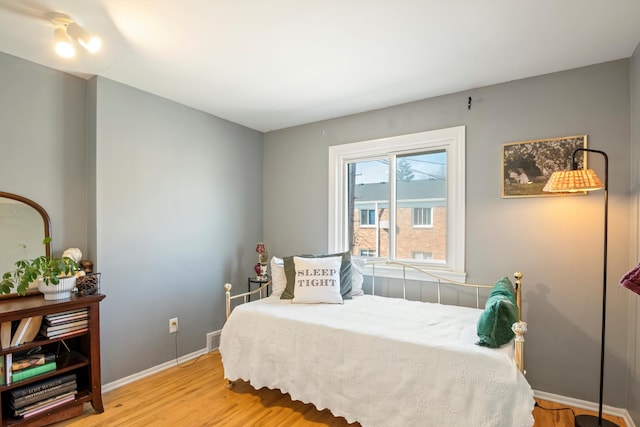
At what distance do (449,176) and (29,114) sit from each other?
318 cm

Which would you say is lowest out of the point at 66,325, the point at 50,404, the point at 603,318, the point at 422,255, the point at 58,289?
the point at 50,404

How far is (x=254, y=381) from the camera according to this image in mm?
2375

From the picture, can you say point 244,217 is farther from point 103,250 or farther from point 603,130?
point 603,130

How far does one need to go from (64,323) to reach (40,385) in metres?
0.37

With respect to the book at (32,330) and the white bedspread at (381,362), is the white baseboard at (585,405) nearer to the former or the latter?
the white bedspread at (381,362)

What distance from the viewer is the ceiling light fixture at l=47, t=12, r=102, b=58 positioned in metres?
1.79

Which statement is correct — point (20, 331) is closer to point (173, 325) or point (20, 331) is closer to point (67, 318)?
point (67, 318)

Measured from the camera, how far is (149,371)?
9.12 ft

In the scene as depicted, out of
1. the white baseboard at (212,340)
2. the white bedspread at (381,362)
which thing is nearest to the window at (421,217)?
the white bedspread at (381,362)

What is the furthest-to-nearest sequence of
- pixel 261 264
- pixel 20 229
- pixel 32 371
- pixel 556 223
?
1. pixel 261 264
2. pixel 556 223
3. pixel 20 229
4. pixel 32 371

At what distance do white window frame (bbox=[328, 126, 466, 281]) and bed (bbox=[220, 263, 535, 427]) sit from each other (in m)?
0.34

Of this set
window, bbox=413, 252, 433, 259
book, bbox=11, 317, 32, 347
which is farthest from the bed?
book, bbox=11, 317, 32, 347

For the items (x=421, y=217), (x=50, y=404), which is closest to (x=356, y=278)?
(x=421, y=217)

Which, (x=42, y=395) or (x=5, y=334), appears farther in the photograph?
(x=42, y=395)
